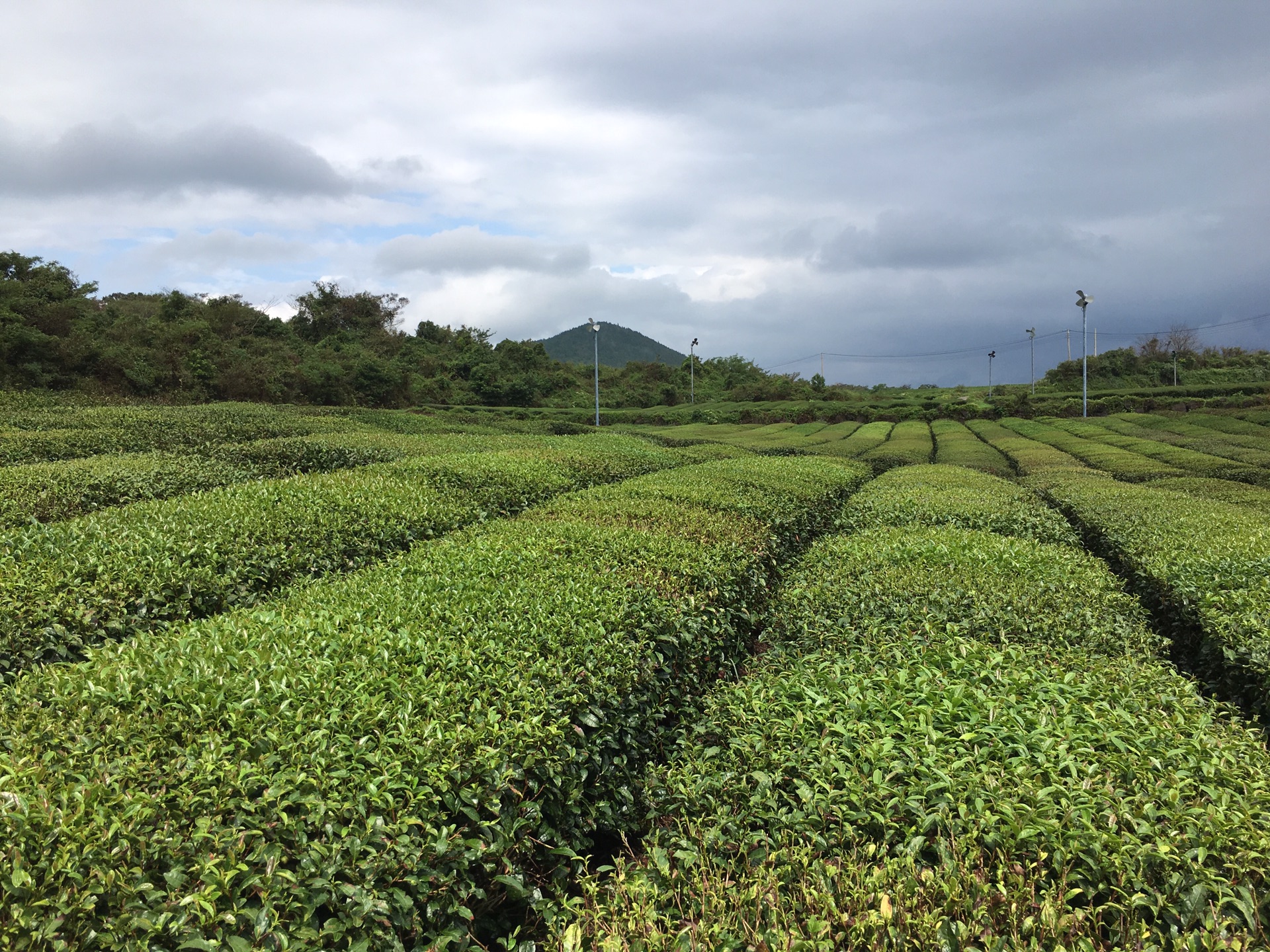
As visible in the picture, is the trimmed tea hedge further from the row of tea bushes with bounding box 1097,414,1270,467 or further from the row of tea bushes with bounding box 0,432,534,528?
the row of tea bushes with bounding box 1097,414,1270,467

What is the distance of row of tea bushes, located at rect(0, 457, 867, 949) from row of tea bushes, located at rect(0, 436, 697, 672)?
3.77 ft

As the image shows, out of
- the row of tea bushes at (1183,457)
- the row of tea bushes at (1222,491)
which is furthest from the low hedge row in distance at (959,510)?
the row of tea bushes at (1183,457)

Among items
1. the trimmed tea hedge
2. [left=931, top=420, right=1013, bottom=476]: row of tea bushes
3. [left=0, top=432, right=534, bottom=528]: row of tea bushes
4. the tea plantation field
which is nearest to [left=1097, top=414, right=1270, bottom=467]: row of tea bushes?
[left=931, top=420, right=1013, bottom=476]: row of tea bushes

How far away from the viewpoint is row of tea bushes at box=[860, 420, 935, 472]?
24062 millimetres

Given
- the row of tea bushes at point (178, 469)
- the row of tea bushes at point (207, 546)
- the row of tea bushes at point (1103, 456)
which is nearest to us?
the row of tea bushes at point (207, 546)

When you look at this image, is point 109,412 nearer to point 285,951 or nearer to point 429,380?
point 285,951

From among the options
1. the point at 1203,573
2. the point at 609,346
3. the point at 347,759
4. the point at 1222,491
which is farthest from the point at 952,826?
the point at 609,346

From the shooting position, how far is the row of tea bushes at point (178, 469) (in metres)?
9.24

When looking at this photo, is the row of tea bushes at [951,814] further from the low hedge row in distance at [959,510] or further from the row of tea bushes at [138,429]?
Result: the row of tea bushes at [138,429]

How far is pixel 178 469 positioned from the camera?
11812 mm

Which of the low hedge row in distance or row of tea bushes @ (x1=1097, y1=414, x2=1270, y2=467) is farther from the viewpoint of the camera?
row of tea bushes @ (x1=1097, y1=414, x2=1270, y2=467)

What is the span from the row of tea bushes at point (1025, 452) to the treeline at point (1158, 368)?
27.7m

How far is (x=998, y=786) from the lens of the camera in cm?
313

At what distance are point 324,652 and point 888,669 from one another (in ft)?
11.0
